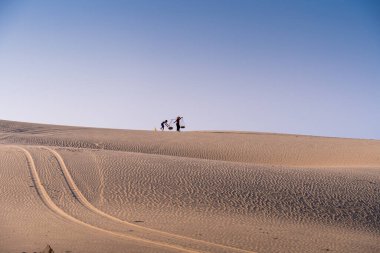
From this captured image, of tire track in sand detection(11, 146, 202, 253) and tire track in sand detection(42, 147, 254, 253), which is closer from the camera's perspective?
tire track in sand detection(11, 146, 202, 253)

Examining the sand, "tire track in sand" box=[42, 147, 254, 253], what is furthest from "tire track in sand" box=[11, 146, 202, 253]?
"tire track in sand" box=[42, 147, 254, 253]

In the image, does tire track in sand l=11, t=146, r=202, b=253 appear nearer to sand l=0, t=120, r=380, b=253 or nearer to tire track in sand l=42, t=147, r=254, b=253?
sand l=0, t=120, r=380, b=253

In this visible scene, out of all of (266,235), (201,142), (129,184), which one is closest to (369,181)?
(266,235)

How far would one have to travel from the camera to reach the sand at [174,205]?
25.2 feet

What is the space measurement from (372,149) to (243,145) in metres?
7.06

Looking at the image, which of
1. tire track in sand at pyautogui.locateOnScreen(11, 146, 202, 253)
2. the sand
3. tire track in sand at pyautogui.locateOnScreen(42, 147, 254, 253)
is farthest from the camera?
the sand

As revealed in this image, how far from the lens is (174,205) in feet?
35.4

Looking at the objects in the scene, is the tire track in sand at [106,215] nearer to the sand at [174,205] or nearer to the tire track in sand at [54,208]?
the sand at [174,205]

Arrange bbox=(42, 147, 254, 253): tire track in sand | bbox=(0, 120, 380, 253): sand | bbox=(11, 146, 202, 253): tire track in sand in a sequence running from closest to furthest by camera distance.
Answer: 1. bbox=(11, 146, 202, 253): tire track in sand
2. bbox=(42, 147, 254, 253): tire track in sand
3. bbox=(0, 120, 380, 253): sand

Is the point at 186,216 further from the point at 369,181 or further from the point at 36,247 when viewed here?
the point at 369,181

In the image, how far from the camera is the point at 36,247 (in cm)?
670

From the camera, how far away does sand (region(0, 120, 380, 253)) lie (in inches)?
303

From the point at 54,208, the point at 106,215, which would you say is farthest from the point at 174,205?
the point at 54,208

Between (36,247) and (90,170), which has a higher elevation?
(90,170)
